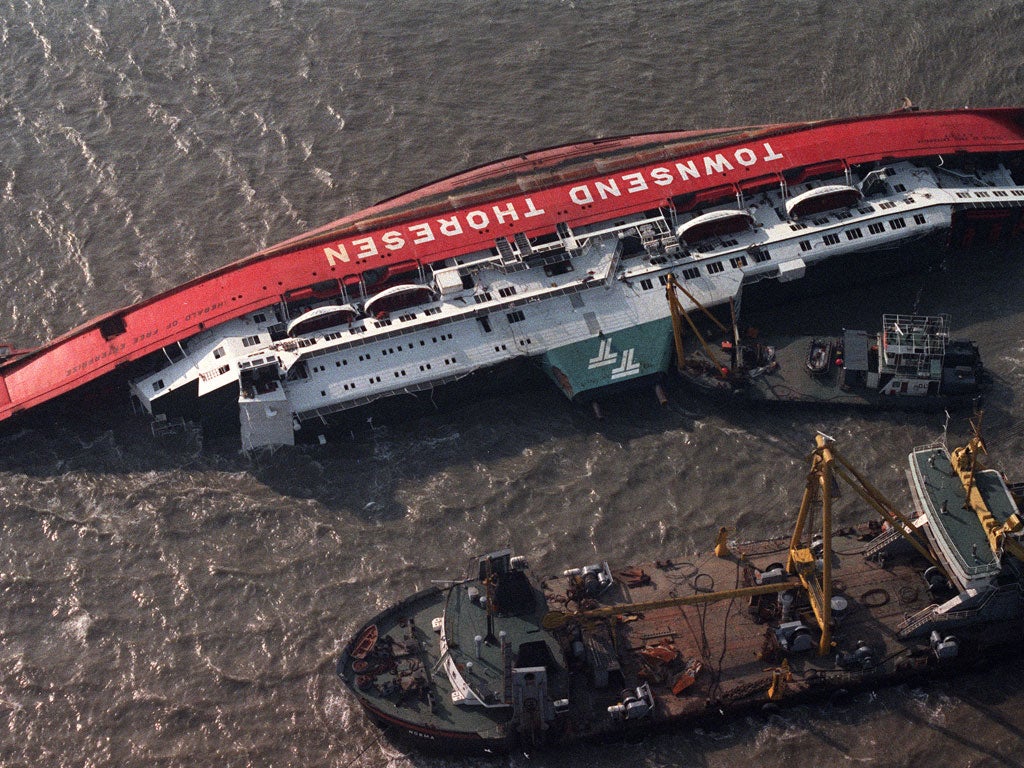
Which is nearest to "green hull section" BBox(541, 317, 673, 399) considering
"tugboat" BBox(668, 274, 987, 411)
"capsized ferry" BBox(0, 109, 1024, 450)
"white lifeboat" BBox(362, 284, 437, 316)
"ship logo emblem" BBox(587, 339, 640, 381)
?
"ship logo emblem" BBox(587, 339, 640, 381)

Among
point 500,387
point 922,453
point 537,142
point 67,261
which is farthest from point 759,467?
point 67,261

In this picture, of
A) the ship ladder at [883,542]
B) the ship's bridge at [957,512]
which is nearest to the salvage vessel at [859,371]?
the ship's bridge at [957,512]

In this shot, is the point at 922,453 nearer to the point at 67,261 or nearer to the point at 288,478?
the point at 288,478

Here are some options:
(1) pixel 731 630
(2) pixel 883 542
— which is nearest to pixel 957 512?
(2) pixel 883 542

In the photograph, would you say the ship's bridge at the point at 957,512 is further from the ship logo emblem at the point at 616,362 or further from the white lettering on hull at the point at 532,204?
the white lettering on hull at the point at 532,204

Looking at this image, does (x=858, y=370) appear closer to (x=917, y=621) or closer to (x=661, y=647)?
(x=917, y=621)

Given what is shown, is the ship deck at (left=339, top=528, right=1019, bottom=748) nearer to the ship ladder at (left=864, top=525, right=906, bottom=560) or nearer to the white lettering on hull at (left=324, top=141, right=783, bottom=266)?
the ship ladder at (left=864, top=525, right=906, bottom=560)
